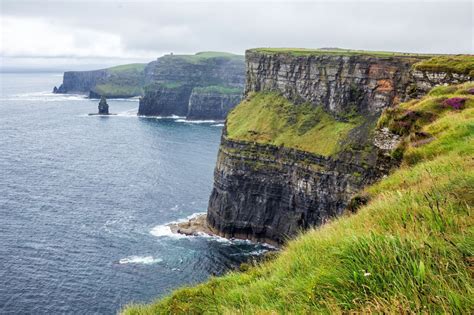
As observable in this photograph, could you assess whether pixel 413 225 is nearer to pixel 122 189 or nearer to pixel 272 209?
pixel 272 209

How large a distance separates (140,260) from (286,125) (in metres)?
37.5

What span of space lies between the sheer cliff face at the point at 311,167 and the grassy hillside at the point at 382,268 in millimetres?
56584

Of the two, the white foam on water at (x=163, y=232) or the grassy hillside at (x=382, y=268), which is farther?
the white foam on water at (x=163, y=232)

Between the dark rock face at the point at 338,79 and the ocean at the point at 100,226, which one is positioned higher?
the dark rock face at the point at 338,79

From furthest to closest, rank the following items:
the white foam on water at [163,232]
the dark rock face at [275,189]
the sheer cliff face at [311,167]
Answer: the white foam on water at [163,232], the sheer cliff face at [311,167], the dark rock face at [275,189]

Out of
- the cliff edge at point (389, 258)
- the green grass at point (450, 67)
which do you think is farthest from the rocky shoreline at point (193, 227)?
the cliff edge at point (389, 258)

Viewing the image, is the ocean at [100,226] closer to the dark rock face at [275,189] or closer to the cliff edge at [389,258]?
the dark rock face at [275,189]

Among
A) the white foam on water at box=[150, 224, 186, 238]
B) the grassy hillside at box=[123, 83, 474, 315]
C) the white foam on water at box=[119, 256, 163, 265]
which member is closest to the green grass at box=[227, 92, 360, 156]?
the white foam on water at box=[150, 224, 186, 238]

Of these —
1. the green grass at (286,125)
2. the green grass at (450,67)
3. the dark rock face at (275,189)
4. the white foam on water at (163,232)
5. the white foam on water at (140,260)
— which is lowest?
the white foam on water at (140,260)

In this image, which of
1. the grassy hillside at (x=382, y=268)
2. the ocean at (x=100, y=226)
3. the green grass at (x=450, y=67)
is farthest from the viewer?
the ocean at (x=100, y=226)

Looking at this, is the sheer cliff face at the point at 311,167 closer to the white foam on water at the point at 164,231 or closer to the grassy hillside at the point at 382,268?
the white foam on water at the point at 164,231

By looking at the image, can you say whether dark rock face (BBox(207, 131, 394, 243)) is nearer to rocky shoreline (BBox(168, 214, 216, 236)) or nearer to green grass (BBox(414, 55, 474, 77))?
rocky shoreline (BBox(168, 214, 216, 236))

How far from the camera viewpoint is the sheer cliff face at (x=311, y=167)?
72.2 m

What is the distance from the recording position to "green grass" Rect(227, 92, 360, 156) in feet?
264
